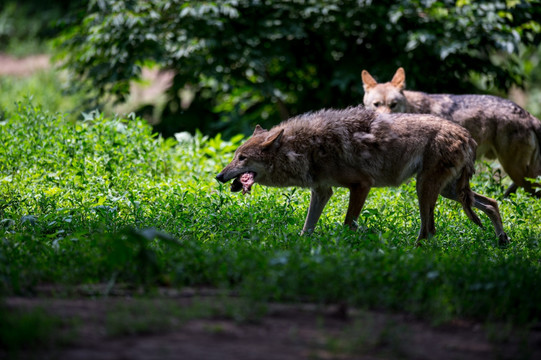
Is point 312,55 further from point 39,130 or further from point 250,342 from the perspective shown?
point 250,342

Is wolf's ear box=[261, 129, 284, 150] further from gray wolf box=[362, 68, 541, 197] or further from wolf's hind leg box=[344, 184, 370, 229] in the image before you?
gray wolf box=[362, 68, 541, 197]

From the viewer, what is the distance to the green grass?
165 inches

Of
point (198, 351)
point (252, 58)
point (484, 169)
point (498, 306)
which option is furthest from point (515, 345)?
point (252, 58)

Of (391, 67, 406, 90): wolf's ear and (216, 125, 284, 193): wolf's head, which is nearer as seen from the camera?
(216, 125, 284, 193): wolf's head

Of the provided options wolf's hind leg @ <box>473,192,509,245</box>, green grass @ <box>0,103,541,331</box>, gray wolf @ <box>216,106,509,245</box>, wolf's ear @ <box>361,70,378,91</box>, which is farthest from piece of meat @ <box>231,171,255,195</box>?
wolf's ear @ <box>361,70,378,91</box>

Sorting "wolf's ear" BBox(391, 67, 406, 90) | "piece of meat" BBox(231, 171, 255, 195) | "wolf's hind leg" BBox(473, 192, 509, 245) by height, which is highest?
"wolf's ear" BBox(391, 67, 406, 90)

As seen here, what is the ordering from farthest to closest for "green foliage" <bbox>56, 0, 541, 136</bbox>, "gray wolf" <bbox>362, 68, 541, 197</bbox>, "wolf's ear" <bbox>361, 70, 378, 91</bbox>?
"green foliage" <bbox>56, 0, 541, 136</bbox> → "wolf's ear" <bbox>361, 70, 378, 91</bbox> → "gray wolf" <bbox>362, 68, 541, 197</bbox>

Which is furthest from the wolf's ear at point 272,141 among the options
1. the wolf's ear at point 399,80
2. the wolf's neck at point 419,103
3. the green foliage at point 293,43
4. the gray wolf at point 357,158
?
the green foliage at point 293,43

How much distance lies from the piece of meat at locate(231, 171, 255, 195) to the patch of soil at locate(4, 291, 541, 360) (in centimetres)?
262

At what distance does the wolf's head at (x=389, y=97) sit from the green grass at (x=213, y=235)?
1.45 m

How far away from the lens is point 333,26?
38.5 feet

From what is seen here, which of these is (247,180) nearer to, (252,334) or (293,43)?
(252,334)

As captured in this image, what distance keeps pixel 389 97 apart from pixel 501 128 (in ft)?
5.54

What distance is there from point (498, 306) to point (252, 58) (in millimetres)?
8023
